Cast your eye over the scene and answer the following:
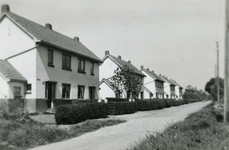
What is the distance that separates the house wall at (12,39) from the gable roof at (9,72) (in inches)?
29.1

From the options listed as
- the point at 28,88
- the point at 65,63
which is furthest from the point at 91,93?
the point at 28,88

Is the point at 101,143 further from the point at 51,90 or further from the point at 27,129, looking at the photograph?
Result: the point at 51,90

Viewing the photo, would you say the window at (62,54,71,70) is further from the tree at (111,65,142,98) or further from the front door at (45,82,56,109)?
the tree at (111,65,142,98)

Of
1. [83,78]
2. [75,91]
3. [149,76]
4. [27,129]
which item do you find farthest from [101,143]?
[149,76]

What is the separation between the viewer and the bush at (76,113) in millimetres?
13156

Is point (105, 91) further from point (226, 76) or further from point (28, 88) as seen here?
point (226, 76)

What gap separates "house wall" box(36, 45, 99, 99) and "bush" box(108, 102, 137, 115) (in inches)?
132

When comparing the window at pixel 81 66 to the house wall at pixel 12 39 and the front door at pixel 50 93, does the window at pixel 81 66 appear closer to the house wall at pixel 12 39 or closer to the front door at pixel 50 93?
the front door at pixel 50 93

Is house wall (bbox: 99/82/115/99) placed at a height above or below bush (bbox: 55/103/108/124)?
above

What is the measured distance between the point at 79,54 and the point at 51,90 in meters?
4.82

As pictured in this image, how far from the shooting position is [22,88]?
16328 millimetres

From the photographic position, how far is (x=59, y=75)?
64.6 ft

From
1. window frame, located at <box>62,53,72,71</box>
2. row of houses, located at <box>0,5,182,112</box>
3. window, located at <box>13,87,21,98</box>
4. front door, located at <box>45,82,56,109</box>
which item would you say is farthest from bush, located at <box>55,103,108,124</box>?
window frame, located at <box>62,53,72,71</box>

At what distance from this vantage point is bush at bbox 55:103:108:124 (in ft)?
43.2
